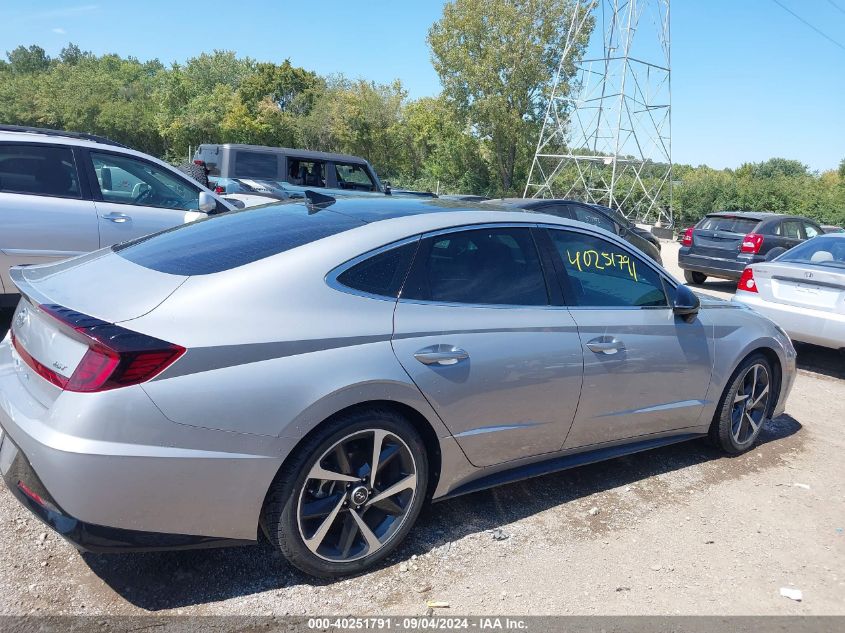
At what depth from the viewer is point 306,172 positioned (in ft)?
42.4

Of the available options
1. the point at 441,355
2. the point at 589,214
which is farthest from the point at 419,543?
the point at 589,214

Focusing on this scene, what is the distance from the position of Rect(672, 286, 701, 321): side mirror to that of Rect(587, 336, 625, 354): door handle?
22.3 inches

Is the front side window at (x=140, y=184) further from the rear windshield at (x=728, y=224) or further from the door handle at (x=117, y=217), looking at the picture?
the rear windshield at (x=728, y=224)

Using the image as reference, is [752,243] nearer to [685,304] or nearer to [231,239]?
[685,304]

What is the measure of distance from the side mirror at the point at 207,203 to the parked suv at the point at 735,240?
10.2m

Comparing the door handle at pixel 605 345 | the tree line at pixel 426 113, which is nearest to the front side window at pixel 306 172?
the door handle at pixel 605 345

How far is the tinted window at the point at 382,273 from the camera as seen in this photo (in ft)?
9.52

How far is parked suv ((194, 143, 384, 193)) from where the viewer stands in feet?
41.8

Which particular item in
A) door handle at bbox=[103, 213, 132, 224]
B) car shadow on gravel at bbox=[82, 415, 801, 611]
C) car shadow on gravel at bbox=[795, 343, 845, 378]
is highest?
door handle at bbox=[103, 213, 132, 224]

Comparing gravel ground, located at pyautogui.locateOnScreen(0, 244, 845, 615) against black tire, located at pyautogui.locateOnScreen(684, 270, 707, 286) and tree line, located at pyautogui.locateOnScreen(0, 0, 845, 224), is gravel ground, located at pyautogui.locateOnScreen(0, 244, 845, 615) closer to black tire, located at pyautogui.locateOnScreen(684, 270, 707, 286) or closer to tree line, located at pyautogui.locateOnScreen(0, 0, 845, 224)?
black tire, located at pyautogui.locateOnScreen(684, 270, 707, 286)

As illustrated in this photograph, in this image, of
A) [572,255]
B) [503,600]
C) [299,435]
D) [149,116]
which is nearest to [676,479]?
[572,255]

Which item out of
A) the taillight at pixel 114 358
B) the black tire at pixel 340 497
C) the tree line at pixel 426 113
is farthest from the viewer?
the tree line at pixel 426 113

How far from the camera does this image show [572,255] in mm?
3771

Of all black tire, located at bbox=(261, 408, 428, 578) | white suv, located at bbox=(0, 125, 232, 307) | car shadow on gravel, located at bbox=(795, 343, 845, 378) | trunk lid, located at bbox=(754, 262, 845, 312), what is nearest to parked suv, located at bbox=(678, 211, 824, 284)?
car shadow on gravel, located at bbox=(795, 343, 845, 378)
